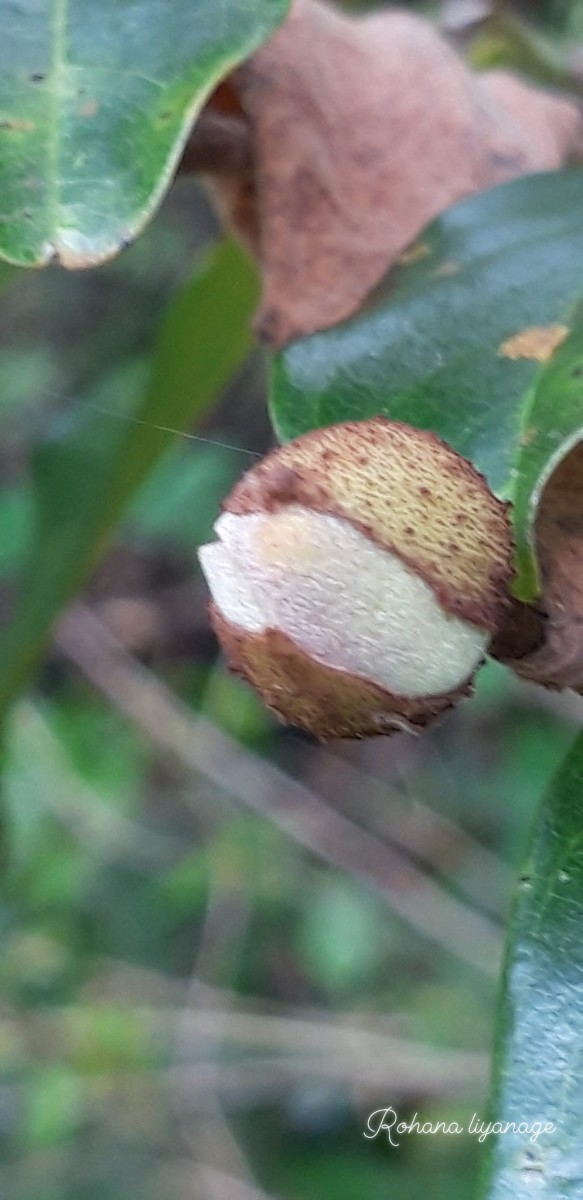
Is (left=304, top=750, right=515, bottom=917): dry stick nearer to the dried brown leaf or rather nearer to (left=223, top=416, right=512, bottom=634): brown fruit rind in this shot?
the dried brown leaf

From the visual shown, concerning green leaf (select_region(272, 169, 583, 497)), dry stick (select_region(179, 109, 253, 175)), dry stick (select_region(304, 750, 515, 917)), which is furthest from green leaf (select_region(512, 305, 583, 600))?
dry stick (select_region(304, 750, 515, 917))

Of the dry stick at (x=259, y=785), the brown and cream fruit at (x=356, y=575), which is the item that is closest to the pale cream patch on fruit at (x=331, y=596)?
the brown and cream fruit at (x=356, y=575)

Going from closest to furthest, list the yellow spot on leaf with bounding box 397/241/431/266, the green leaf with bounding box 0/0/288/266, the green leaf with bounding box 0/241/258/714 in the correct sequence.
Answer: the green leaf with bounding box 0/0/288/266, the yellow spot on leaf with bounding box 397/241/431/266, the green leaf with bounding box 0/241/258/714

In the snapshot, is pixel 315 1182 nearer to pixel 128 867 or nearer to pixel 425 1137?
pixel 425 1137

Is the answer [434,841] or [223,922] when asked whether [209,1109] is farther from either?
[434,841]

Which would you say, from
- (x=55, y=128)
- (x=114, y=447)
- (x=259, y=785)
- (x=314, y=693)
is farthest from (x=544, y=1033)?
(x=259, y=785)

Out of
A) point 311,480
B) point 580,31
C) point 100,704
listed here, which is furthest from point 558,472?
point 100,704

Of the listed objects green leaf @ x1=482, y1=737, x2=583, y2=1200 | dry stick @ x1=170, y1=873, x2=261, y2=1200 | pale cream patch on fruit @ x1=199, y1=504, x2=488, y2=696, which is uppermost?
pale cream patch on fruit @ x1=199, y1=504, x2=488, y2=696
